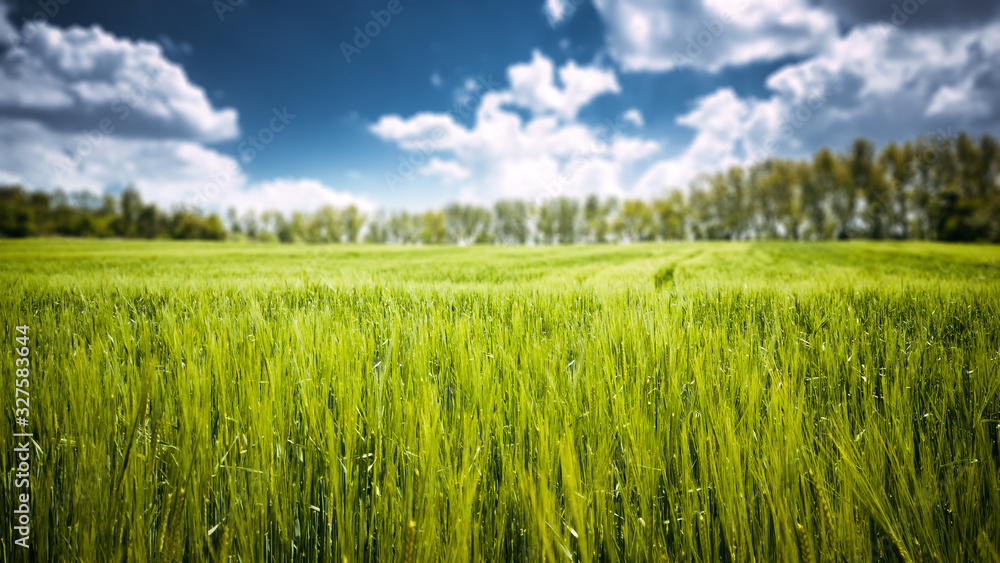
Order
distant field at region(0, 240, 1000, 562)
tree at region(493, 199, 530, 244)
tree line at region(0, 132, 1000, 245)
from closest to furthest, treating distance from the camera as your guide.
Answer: distant field at region(0, 240, 1000, 562) < tree line at region(0, 132, 1000, 245) < tree at region(493, 199, 530, 244)

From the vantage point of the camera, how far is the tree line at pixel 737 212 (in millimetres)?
53312

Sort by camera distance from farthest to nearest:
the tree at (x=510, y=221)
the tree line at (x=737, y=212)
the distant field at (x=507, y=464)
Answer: the tree at (x=510, y=221)
the tree line at (x=737, y=212)
the distant field at (x=507, y=464)

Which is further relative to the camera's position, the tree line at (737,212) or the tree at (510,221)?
the tree at (510,221)

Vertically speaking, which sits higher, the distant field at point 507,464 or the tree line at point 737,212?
the tree line at point 737,212

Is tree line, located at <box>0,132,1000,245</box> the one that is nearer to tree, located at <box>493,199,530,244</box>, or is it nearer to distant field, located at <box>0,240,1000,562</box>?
tree, located at <box>493,199,530,244</box>

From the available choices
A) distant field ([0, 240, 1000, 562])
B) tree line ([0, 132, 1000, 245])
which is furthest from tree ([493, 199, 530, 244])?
distant field ([0, 240, 1000, 562])

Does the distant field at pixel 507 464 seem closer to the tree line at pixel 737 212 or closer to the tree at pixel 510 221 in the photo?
the tree line at pixel 737 212

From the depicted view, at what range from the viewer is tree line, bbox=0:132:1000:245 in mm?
53312

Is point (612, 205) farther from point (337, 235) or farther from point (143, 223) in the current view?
point (143, 223)

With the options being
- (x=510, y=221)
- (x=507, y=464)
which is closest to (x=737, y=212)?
(x=510, y=221)

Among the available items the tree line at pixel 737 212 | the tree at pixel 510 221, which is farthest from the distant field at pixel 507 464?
the tree at pixel 510 221

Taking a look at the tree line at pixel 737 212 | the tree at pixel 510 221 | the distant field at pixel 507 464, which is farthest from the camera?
the tree at pixel 510 221

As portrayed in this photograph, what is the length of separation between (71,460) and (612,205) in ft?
330

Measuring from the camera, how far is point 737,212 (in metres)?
73.6
